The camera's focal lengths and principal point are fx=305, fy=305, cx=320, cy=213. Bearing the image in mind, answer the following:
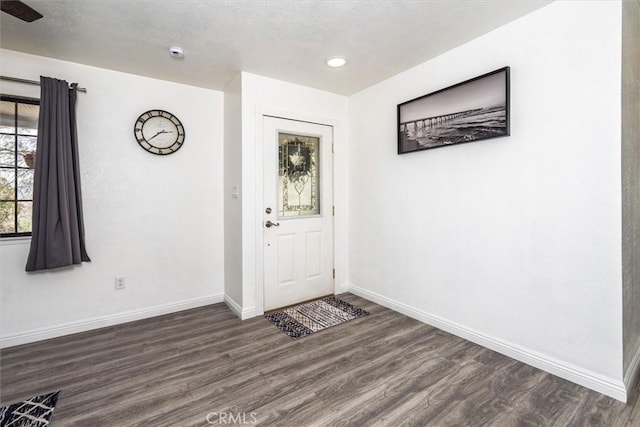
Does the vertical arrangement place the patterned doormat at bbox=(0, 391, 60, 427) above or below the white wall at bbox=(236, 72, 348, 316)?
below

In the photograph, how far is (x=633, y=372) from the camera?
196 cm

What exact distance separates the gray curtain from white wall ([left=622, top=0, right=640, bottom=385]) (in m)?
3.98

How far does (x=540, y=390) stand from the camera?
6.26ft

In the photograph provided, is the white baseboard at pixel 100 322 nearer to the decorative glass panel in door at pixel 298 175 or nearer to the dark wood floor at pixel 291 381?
the dark wood floor at pixel 291 381

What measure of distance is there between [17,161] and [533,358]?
4.31 meters

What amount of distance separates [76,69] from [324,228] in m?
2.86

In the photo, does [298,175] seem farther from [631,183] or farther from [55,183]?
[631,183]

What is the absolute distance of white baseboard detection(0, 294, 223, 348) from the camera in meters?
2.56

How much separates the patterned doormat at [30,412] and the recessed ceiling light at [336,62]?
3.18 metres

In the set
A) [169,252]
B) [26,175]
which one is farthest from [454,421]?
[26,175]

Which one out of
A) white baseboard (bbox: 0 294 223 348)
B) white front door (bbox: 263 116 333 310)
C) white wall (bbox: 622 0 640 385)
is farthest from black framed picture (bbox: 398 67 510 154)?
white baseboard (bbox: 0 294 223 348)

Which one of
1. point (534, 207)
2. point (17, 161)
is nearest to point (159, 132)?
point (17, 161)

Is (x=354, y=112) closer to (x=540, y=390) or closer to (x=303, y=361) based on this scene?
(x=303, y=361)

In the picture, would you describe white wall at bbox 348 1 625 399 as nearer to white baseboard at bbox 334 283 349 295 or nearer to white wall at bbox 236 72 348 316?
white baseboard at bbox 334 283 349 295
